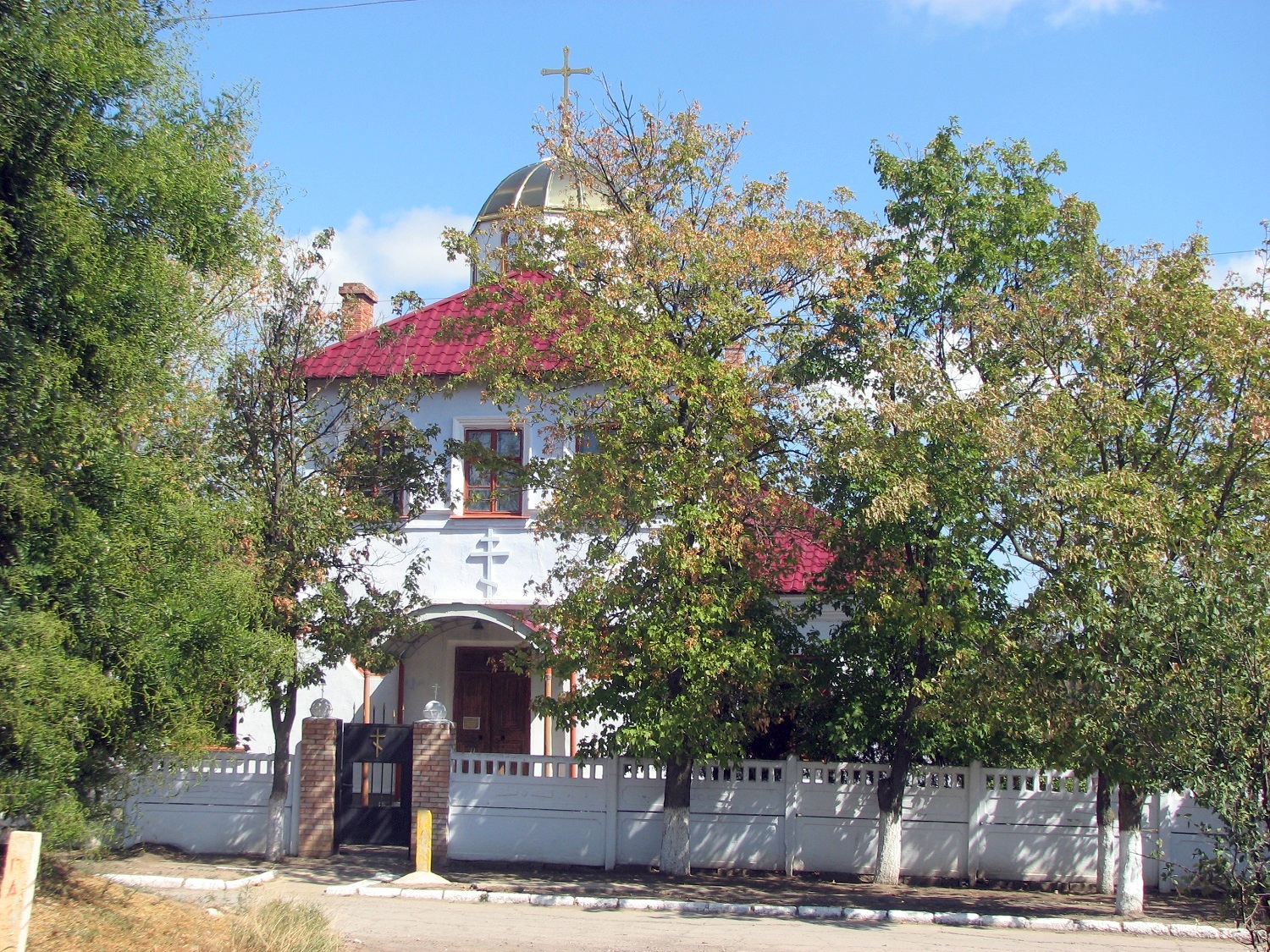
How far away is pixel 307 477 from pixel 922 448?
7125mm

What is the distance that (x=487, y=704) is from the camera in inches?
728

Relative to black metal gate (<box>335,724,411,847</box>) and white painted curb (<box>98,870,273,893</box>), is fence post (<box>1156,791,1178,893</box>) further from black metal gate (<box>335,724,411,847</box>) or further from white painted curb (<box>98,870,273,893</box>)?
white painted curb (<box>98,870,273,893</box>)

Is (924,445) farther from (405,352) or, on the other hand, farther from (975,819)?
(405,352)

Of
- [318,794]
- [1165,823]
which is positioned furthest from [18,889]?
[1165,823]

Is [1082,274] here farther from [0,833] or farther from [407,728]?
[0,833]

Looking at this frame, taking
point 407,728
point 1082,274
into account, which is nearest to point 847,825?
point 407,728

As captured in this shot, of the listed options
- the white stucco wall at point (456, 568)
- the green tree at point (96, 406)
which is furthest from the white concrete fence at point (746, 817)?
the green tree at point (96, 406)

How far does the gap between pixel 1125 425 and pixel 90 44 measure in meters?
9.52

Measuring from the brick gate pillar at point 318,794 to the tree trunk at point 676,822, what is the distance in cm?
416

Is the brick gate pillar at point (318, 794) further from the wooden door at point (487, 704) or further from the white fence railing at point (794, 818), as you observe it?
the wooden door at point (487, 704)

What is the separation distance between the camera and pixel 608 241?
13344 mm

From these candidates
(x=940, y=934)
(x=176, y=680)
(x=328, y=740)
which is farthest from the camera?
(x=328, y=740)

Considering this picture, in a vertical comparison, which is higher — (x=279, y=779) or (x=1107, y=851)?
(x=279, y=779)

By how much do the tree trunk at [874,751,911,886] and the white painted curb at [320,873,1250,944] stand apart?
66.4 inches
